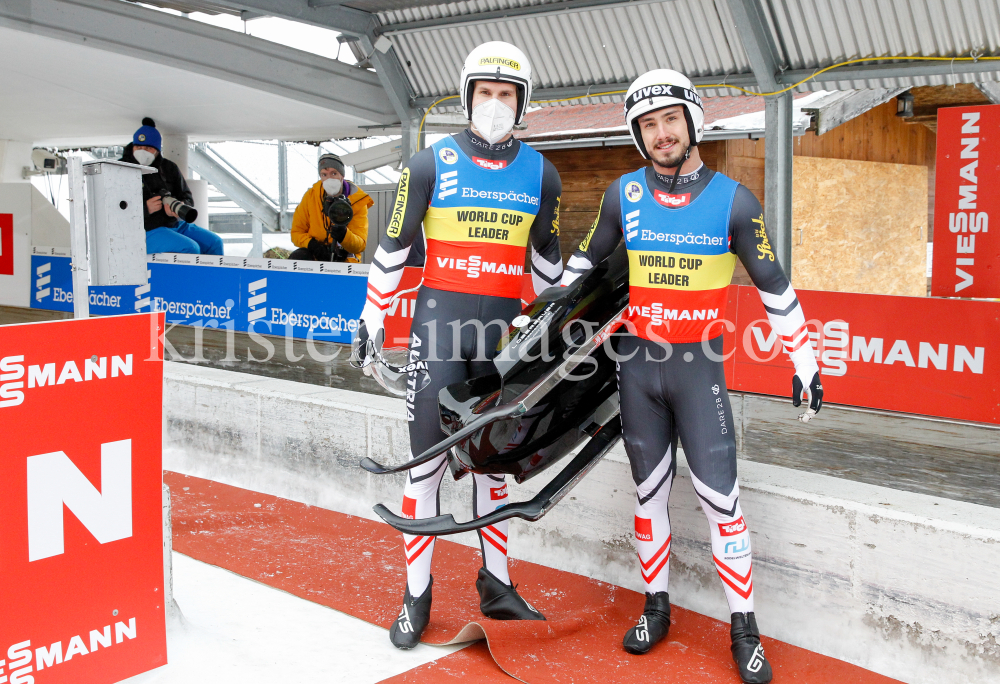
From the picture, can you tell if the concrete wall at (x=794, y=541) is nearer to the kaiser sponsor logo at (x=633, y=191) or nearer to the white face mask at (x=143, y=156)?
the kaiser sponsor logo at (x=633, y=191)

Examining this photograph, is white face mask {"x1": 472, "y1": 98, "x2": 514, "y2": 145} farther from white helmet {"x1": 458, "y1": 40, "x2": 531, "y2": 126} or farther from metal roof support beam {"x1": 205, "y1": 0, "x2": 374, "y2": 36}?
metal roof support beam {"x1": 205, "y1": 0, "x2": 374, "y2": 36}

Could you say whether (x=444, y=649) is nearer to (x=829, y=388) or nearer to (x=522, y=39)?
(x=829, y=388)

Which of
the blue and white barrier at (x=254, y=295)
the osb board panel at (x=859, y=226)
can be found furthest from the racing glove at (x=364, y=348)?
the osb board panel at (x=859, y=226)

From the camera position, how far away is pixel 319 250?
935cm

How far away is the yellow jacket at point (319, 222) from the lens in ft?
30.8

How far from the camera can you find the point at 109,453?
2.95 m

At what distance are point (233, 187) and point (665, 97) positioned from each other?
20.7 m

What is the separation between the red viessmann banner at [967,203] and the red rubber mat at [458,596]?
3041 millimetres

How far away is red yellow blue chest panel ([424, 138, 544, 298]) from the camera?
11.3 feet

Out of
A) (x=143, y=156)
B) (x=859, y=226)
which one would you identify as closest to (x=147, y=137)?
(x=143, y=156)

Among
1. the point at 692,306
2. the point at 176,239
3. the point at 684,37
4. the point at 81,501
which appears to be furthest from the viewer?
the point at 176,239

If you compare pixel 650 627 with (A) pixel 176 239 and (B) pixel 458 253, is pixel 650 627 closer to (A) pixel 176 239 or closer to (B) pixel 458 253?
(B) pixel 458 253

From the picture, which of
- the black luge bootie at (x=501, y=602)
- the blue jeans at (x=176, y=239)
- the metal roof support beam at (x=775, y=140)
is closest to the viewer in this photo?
the black luge bootie at (x=501, y=602)

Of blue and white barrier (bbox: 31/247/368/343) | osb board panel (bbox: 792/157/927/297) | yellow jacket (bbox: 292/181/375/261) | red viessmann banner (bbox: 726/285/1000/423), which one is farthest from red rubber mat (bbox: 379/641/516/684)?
osb board panel (bbox: 792/157/927/297)
